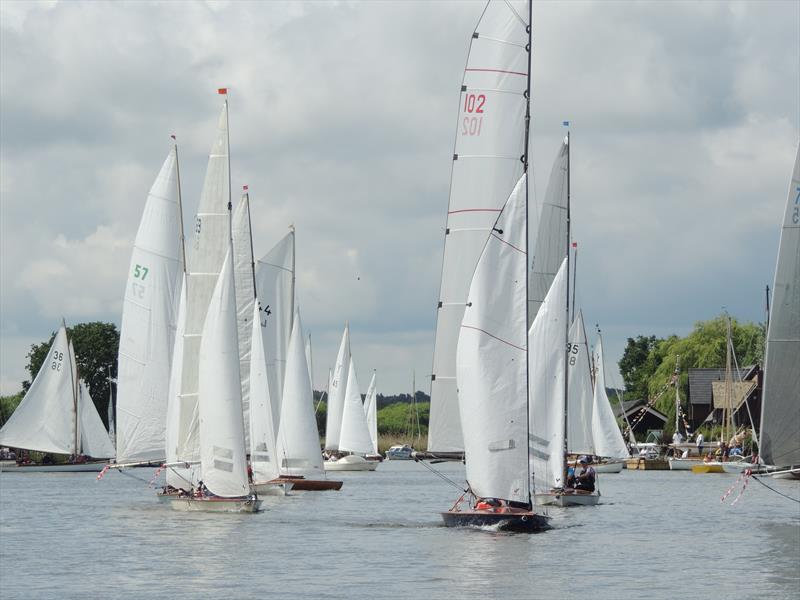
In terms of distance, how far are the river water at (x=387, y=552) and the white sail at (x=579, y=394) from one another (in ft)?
12.9

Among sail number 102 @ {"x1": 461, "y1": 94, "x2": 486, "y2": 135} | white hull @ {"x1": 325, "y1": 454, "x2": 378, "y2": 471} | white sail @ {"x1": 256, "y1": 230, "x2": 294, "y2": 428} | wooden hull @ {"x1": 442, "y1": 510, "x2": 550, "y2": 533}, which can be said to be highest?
sail number 102 @ {"x1": 461, "y1": 94, "x2": 486, "y2": 135}

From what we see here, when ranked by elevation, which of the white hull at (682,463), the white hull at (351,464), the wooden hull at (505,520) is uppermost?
the white hull at (682,463)

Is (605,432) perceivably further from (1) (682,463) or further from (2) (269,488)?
(2) (269,488)

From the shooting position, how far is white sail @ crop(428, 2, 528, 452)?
1549 inches

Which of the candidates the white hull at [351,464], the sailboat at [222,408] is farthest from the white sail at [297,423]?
the white hull at [351,464]

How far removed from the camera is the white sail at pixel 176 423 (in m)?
46.8

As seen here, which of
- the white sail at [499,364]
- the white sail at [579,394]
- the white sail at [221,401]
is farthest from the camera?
the white sail at [579,394]

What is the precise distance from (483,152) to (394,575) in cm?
1283

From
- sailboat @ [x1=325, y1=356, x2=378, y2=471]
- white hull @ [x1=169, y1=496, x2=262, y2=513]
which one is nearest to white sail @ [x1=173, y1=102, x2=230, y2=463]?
white hull @ [x1=169, y1=496, x2=262, y2=513]

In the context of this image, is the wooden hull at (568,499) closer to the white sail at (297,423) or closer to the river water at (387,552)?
the river water at (387,552)

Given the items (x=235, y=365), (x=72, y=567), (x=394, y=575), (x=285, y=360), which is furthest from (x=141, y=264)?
(x=394, y=575)

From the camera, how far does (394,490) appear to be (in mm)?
66250

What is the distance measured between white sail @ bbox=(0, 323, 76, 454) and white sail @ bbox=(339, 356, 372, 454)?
17.7 metres

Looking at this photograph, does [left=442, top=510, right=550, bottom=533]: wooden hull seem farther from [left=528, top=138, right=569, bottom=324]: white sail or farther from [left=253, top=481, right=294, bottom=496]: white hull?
[left=253, top=481, right=294, bottom=496]: white hull
